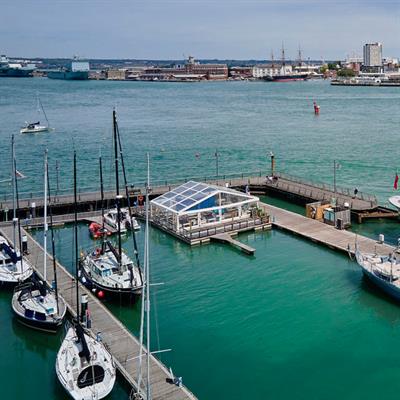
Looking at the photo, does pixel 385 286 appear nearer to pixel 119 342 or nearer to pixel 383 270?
pixel 383 270

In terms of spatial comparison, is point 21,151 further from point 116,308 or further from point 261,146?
point 116,308

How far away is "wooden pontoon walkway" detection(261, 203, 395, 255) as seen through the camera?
1471 inches

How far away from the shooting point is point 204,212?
4256cm

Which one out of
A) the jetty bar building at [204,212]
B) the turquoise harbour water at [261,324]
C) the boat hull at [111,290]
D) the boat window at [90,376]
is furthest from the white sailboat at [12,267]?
the boat window at [90,376]

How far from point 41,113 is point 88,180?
239 feet

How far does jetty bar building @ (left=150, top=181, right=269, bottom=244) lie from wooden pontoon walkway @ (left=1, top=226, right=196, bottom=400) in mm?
10268

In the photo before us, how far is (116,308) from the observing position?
100 ft

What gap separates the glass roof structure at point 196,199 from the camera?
137ft

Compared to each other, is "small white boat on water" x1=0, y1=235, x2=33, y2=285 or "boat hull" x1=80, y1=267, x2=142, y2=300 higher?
"small white boat on water" x1=0, y1=235, x2=33, y2=285

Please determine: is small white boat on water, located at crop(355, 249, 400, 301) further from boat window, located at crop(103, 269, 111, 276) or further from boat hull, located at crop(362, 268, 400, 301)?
boat window, located at crop(103, 269, 111, 276)

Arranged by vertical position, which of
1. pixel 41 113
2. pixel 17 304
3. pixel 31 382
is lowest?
pixel 31 382

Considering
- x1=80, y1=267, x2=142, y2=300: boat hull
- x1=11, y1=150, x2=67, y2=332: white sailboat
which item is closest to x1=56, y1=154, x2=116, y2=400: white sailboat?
x1=11, y1=150, x2=67, y2=332: white sailboat

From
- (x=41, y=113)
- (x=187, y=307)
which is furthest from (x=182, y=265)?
(x=41, y=113)

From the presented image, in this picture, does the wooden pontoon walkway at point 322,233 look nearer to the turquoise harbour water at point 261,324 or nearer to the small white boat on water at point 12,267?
the turquoise harbour water at point 261,324
